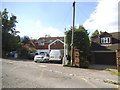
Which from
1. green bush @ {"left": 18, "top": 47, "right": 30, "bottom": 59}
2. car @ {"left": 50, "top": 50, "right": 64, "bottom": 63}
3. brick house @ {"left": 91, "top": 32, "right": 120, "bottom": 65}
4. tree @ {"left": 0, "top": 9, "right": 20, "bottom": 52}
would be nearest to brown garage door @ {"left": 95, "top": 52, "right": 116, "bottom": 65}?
brick house @ {"left": 91, "top": 32, "right": 120, "bottom": 65}

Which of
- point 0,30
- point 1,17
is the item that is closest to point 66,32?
point 0,30

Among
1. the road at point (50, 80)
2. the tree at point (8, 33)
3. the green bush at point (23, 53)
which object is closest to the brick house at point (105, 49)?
the road at point (50, 80)

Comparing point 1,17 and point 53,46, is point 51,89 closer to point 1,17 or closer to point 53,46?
point 53,46

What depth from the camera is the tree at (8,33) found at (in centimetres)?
2530

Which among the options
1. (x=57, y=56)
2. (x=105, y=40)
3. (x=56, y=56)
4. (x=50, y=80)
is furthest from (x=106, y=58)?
(x=50, y=80)

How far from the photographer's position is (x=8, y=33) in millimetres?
26375

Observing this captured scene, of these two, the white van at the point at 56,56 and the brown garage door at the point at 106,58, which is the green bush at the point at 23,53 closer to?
the white van at the point at 56,56

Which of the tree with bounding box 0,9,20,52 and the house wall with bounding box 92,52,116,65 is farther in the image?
the tree with bounding box 0,9,20,52

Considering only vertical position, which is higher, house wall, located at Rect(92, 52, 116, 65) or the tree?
the tree

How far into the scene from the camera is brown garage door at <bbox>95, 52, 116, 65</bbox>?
57.9 feet

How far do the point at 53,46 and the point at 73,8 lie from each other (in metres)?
14.7

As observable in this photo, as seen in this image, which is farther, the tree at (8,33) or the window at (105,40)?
the tree at (8,33)

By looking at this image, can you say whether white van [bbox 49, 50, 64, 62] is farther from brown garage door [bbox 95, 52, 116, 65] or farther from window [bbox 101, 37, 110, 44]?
window [bbox 101, 37, 110, 44]

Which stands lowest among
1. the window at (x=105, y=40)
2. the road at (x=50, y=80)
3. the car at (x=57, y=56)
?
the road at (x=50, y=80)
